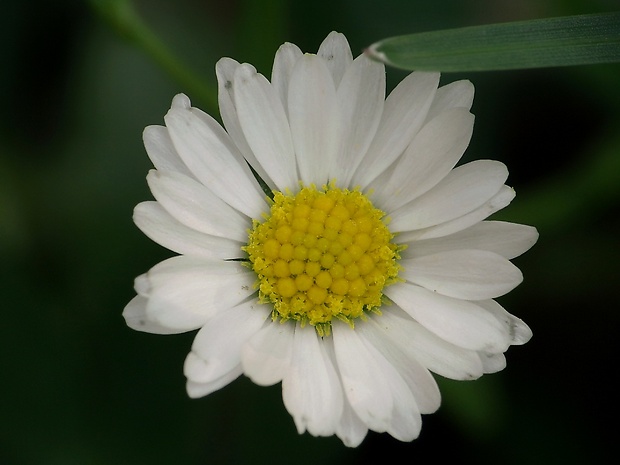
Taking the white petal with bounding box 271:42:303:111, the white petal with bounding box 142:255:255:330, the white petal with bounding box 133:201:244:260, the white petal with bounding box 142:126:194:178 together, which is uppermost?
the white petal with bounding box 271:42:303:111

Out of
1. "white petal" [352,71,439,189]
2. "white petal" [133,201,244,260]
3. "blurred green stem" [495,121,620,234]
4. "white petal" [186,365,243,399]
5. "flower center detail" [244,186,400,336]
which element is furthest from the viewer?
"blurred green stem" [495,121,620,234]

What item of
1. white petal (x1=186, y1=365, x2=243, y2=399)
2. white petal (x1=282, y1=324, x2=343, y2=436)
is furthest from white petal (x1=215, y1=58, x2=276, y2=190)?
white petal (x1=186, y1=365, x2=243, y2=399)

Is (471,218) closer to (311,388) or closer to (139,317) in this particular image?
(311,388)

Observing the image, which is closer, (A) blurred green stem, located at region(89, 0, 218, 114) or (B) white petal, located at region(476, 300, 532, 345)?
(B) white petal, located at region(476, 300, 532, 345)

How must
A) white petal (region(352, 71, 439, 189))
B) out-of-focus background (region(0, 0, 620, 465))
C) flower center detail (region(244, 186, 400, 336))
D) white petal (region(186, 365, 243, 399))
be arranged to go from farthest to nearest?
out-of-focus background (region(0, 0, 620, 465))
flower center detail (region(244, 186, 400, 336))
white petal (region(352, 71, 439, 189))
white petal (region(186, 365, 243, 399))

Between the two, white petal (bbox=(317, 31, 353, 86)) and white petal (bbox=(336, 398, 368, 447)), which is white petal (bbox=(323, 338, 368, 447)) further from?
white petal (bbox=(317, 31, 353, 86))

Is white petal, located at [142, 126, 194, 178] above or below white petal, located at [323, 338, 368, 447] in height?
above
